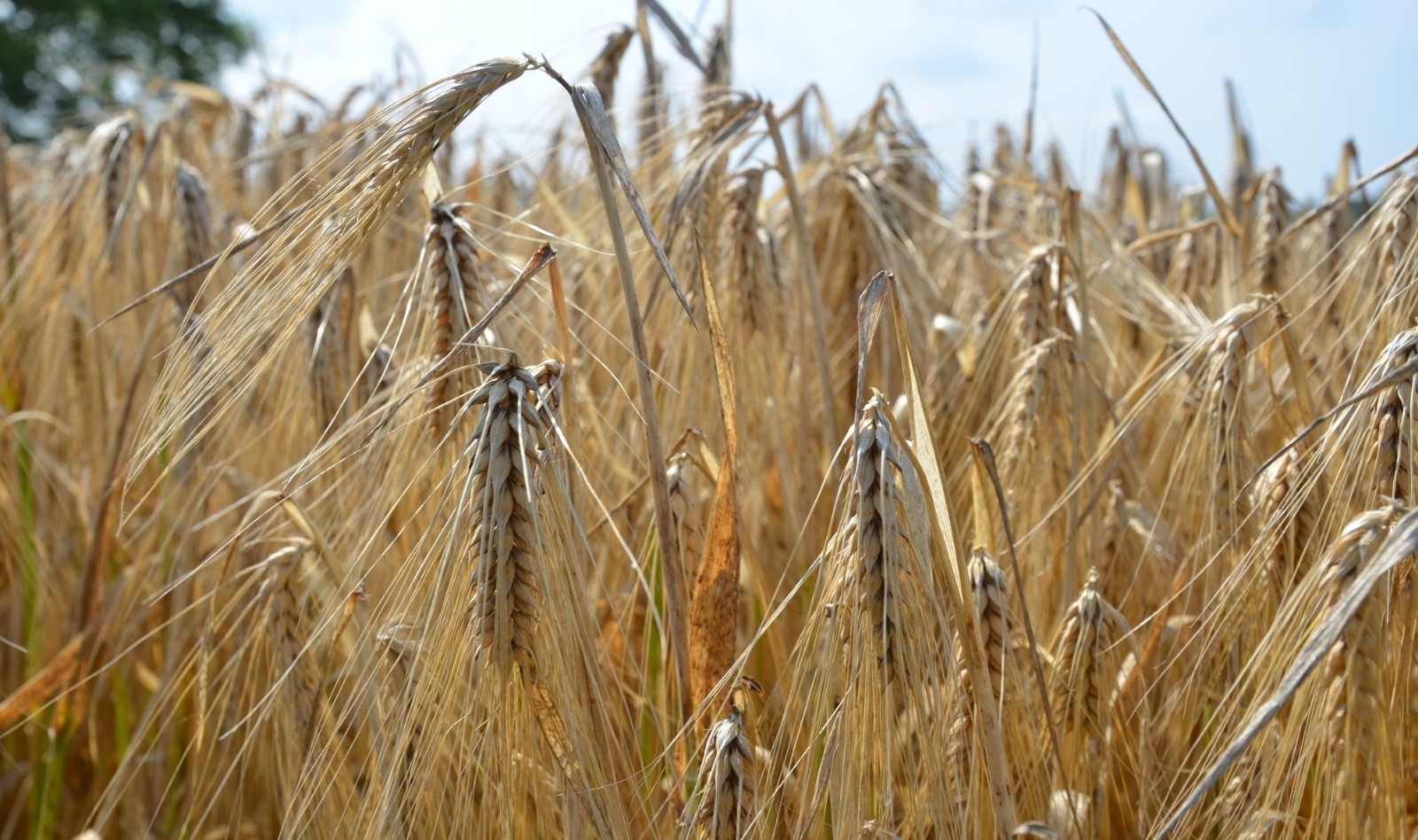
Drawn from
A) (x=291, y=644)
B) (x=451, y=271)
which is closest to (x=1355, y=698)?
(x=451, y=271)

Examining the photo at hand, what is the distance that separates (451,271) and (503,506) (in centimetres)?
25

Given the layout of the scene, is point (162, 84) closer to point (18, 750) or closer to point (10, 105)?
point (18, 750)

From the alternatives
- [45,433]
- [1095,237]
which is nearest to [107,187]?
[45,433]

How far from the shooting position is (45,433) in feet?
5.37

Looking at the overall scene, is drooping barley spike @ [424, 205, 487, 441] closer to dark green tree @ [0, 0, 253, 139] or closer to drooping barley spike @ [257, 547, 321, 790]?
drooping barley spike @ [257, 547, 321, 790]

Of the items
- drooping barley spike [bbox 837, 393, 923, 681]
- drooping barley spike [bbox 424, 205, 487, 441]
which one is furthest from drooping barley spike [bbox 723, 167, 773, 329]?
drooping barley spike [bbox 837, 393, 923, 681]

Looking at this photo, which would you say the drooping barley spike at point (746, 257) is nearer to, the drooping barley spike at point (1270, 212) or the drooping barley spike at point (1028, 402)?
the drooping barley spike at point (1028, 402)

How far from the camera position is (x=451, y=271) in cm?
76

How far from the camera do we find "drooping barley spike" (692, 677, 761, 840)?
631 mm

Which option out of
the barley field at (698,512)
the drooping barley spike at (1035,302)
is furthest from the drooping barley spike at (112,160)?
the drooping barley spike at (1035,302)

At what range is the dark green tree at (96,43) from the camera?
12.8m

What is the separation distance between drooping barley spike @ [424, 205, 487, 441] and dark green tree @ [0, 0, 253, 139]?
13256mm

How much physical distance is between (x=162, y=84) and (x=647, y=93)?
1.32 m

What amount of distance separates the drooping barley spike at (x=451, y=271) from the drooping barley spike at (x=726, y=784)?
0.33 metres
